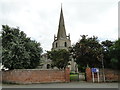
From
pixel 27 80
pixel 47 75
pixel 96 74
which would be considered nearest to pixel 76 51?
pixel 96 74

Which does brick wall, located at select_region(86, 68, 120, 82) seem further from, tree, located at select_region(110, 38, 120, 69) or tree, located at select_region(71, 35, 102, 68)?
tree, located at select_region(71, 35, 102, 68)

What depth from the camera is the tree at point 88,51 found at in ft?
74.8

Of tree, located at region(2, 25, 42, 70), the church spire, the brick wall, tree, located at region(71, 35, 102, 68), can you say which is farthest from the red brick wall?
the church spire

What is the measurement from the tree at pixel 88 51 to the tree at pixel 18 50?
6233 mm

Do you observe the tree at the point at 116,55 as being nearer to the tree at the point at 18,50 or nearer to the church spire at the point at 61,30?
the tree at the point at 18,50

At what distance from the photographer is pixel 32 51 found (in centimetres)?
2316

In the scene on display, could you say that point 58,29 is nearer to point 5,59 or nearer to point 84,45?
point 84,45

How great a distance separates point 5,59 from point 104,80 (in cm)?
1413

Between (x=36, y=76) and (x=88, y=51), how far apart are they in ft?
28.2

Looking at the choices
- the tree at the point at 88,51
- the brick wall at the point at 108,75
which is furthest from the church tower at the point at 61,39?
the brick wall at the point at 108,75

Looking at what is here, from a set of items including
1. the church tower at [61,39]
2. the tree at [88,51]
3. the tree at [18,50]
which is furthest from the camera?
the church tower at [61,39]

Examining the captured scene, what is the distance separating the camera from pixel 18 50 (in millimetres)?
20781

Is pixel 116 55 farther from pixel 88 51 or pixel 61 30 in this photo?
pixel 61 30

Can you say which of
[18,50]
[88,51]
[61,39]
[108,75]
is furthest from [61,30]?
[108,75]
